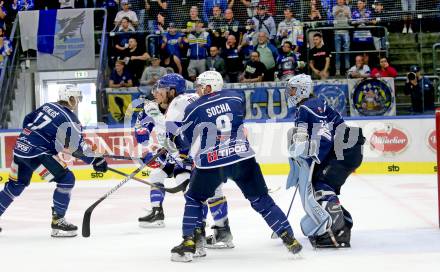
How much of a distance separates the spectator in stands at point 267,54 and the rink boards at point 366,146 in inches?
39.0

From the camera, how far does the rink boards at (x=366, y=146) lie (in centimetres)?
Result: 1088

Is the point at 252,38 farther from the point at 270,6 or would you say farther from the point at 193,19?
the point at 193,19

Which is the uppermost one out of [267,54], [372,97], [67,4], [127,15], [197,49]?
[67,4]

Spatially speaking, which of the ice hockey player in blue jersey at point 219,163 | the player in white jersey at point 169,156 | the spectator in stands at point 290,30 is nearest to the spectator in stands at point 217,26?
the spectator in stands at point 290,30

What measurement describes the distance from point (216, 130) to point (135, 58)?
7.08 metres

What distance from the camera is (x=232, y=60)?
12.0m

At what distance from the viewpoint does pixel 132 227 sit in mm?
7062

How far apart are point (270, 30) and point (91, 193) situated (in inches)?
161

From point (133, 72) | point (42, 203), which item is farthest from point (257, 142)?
point (42, 203)

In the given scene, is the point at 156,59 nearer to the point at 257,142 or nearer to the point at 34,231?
the point at 257,142

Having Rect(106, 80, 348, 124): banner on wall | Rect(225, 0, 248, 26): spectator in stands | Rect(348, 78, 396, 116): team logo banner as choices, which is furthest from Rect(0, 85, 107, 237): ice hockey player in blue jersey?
Rect(225, 0, 248, 26): spectator in stands

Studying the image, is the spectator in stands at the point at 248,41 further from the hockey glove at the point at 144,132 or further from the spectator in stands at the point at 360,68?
the hockey glove at the point at 144,132

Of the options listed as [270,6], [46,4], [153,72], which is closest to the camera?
[153,72]

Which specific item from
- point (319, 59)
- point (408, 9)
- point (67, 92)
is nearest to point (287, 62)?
point (319, 59)
